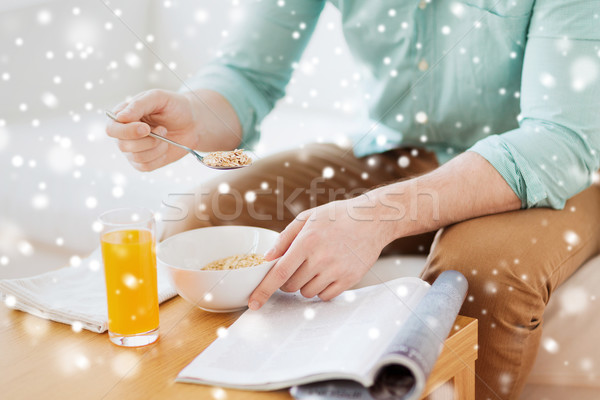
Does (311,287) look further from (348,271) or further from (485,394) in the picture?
(485,394)

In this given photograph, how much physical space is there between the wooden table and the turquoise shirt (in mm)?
359

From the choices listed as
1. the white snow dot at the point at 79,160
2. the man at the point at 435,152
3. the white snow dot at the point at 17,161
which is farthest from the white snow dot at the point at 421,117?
the white snow dot at the point at 17,161

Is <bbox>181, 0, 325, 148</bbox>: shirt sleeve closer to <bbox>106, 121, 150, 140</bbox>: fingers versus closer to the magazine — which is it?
<bbox>106, 121, 150, 140</bbox>: fingers

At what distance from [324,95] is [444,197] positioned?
3.48 ft

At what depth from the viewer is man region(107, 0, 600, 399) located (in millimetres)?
845

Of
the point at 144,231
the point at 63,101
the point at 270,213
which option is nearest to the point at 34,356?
the point at 144,231

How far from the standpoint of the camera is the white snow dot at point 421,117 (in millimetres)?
1250

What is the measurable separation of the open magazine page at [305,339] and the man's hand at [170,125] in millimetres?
372

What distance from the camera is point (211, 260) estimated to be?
898mm

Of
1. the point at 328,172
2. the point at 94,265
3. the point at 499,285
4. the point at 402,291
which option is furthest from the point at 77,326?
the point at 328,172

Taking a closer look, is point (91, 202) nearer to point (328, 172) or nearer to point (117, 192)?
point (117, 192)

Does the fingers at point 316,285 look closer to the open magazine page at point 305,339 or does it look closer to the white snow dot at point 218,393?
the open magazine page at point 305,339

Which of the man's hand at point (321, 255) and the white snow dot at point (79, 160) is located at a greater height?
the man's hand at point (321, 255)

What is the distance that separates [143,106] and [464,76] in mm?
605
